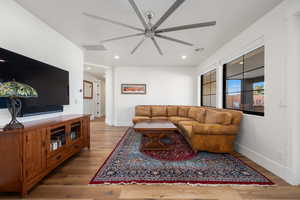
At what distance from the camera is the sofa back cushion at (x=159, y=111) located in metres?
5.07

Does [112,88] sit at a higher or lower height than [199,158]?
higher

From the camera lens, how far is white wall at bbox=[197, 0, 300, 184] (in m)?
1.83

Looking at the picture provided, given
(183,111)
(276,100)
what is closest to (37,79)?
(276,100)

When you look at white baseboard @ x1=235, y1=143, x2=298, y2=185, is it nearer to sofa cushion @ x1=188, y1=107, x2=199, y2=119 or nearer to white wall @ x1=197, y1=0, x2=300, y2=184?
white wall @ x1=197, y1=0, x2=300, y2=184

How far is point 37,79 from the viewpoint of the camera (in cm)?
219

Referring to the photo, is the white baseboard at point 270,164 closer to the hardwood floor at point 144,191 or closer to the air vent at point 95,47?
the hardwood floor at point 144,191

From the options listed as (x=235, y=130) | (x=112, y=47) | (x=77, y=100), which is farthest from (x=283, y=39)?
(x=77, y=100)

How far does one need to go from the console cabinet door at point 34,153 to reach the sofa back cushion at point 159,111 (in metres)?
3.65

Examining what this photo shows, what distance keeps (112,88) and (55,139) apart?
3.84 metres

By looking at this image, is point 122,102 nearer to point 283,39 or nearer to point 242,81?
point 242,81

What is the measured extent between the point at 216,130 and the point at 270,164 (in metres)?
0.90

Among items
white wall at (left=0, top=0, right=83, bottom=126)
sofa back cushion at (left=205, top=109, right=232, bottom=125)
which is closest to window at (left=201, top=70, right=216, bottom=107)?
sofa back cushion at (left=205, top=109, right=232, bottom=125)

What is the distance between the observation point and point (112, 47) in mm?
3580

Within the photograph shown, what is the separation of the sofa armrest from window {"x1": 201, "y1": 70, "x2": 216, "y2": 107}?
178 cm
